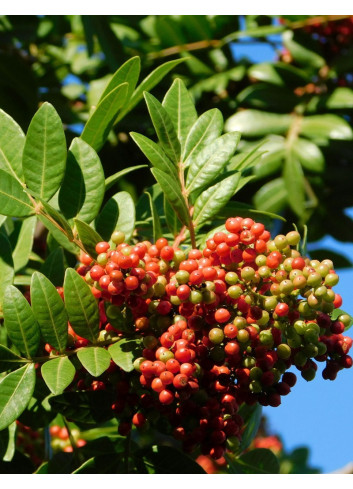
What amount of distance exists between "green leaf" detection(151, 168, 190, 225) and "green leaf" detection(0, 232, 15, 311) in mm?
302

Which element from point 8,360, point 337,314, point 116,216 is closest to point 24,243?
point 116,216

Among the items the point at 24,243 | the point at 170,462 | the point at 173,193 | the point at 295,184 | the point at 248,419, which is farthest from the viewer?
the point at 295,184

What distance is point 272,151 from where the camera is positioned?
2244mm

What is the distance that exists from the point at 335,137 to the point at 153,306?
4.24 ft

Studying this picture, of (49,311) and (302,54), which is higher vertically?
(302,54)

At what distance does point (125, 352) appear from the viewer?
41.3 inches

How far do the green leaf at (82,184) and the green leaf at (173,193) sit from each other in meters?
0.12

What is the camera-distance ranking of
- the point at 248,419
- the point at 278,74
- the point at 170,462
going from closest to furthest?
the point at 170,462, the point at 248,419, the point at 278,74

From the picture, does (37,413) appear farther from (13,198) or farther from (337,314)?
(337,314)

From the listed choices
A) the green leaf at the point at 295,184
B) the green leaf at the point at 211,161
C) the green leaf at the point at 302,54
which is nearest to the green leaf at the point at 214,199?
the green leaf at the point at 211,161

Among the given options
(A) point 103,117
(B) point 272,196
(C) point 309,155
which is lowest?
(A) point 103,117

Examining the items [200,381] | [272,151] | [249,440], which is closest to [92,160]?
[200,381]

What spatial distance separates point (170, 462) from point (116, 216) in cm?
44

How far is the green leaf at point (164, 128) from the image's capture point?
1166 mm
